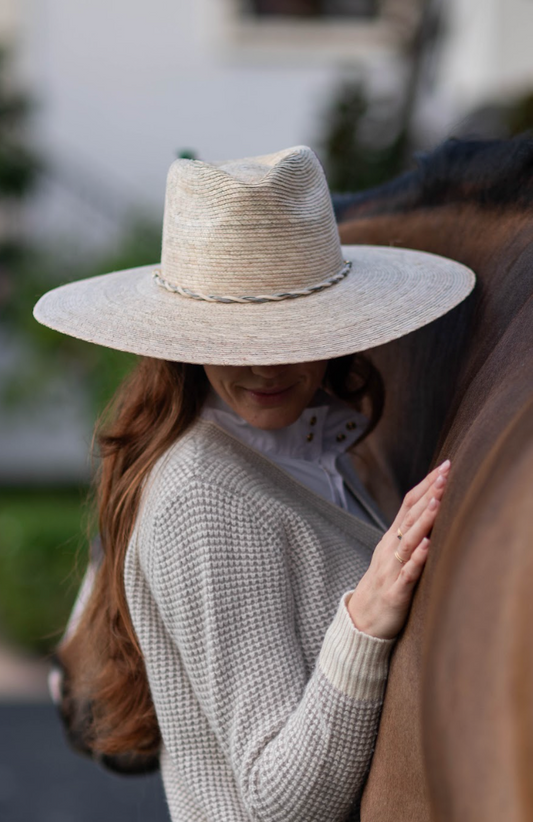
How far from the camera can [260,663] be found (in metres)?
1.05

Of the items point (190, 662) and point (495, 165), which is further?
point (495, 165)

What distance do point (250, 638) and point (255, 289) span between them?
38 centimetres

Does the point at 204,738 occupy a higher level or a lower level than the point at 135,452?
lower

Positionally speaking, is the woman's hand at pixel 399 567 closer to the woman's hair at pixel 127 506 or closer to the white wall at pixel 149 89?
the woman's hair at pixel 127 506

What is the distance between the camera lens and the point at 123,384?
138cm

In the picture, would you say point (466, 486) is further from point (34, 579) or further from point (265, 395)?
point (34, 579)

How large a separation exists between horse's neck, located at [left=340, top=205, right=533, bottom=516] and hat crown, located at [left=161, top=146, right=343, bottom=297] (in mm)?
206

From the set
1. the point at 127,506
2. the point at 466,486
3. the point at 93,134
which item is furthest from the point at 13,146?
the point at 466,486

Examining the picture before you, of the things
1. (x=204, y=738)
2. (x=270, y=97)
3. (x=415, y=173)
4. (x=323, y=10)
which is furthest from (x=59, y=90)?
(x=204, y=738)

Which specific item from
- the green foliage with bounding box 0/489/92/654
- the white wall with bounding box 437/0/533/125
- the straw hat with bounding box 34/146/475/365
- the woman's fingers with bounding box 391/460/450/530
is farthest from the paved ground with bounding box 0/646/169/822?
the white wall with bounding box 437/0/533/125

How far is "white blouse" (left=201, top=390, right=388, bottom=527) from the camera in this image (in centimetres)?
126

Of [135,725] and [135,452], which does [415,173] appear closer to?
[135,452]

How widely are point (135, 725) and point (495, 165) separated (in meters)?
0.87

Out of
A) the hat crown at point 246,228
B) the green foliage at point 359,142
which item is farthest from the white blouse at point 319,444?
the green foliage at point 359,142
